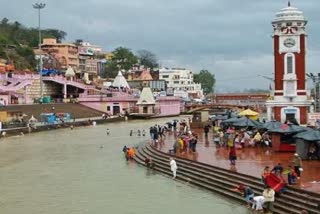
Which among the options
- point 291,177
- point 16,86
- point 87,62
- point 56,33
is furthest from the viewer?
point 56,33

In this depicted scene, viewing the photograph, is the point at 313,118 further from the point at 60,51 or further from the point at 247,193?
the point at 60,51

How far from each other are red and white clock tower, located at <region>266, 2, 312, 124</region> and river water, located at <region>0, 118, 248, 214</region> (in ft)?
38.0

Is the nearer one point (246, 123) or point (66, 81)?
point (246, 123)

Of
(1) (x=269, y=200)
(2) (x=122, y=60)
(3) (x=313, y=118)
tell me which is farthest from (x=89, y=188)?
(2) (x=122, y=60)

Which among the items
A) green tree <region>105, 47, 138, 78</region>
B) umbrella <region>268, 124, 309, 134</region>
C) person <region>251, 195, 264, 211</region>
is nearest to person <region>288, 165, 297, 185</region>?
person <region>251, 195, 264, 211</region>

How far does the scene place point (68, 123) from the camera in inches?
2464

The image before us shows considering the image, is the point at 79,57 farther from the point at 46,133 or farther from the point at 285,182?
the point at 285,182

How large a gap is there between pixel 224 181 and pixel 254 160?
3561 mm

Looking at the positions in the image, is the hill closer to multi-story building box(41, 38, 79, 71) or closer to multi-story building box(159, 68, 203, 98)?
multi-story building box(41, 38, 79, 71)

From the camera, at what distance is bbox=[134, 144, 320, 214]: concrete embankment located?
16.4m

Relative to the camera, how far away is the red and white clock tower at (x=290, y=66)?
124 ft

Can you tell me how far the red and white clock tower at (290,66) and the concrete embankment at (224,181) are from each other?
12081 mm

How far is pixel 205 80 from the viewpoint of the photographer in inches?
7229

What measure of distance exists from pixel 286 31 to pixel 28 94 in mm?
50899
